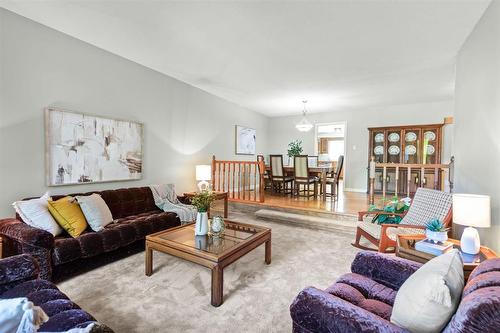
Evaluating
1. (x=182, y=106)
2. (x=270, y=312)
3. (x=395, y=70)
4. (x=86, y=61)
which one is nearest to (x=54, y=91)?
(x=86, y=61)

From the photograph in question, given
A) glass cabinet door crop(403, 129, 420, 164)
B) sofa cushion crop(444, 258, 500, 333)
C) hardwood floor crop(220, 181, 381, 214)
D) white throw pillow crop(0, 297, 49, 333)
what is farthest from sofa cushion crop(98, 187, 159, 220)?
glass cabinet door crop(403, 129, 420, 164)

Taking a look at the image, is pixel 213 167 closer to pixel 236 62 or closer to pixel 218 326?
pixel 236 62

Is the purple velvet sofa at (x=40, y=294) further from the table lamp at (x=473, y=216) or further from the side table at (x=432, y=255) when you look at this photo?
the table lamp at (x=473, y=216)

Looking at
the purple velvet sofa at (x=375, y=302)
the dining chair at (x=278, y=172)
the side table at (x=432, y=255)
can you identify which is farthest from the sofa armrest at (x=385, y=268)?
the dining chair at (x=278, y=172)

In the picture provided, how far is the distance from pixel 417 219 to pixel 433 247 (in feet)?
3.55

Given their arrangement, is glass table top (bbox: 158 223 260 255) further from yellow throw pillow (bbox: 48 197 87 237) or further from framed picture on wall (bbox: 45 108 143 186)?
framed picture on wall (bbox: 45 108 143 186)

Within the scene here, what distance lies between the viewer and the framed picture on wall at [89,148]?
300 cm

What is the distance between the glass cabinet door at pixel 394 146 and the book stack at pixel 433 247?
5136mm

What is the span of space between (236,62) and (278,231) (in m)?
2.79

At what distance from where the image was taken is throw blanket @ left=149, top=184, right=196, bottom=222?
3.56 m

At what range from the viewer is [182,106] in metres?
4.90

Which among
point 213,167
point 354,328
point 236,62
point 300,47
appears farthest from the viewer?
point 213,167

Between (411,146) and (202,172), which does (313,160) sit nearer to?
(411,146)

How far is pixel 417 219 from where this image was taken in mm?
2822
